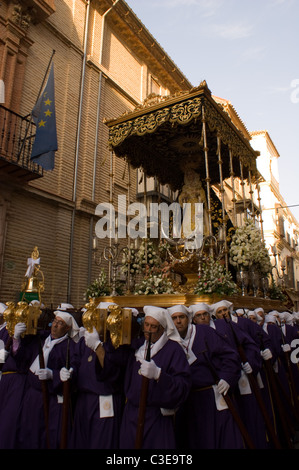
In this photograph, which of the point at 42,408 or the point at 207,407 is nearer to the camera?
the point at 207,407

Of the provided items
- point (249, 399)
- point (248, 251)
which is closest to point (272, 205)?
point (248, 251)

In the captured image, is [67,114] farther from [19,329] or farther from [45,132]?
[19,329]

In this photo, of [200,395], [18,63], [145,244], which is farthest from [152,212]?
[200,395]

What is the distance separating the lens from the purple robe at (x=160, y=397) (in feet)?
8.74

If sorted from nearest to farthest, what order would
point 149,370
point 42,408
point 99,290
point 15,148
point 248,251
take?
1. point 149,370
2. point 42,408
3. point 99,290
4. point 248,251
5. point 15,148

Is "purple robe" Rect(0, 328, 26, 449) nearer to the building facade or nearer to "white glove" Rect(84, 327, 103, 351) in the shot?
"white glove" Rect(84, 327, 103, 351)

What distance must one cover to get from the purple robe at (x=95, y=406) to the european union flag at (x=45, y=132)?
20.1 feet

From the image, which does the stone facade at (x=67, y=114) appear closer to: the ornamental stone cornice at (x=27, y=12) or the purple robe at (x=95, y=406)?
the ornamental stone cornice at (x=27, y=12)

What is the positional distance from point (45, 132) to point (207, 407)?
7451 mm

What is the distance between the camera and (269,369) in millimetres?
4809

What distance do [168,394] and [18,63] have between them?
10.0 meters

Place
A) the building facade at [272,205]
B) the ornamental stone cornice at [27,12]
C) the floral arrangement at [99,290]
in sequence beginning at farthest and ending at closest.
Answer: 1. the building facade at [272,205]
2. the ornamental stone cornice at [27,12]
3. the floral arrangement at [99,290]

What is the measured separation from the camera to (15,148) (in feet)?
29.7

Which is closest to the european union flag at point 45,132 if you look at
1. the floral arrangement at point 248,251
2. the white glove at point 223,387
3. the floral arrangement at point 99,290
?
the floral arrangement at point 99,290
